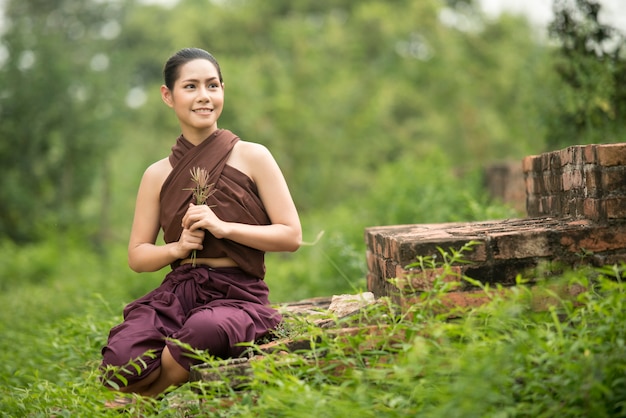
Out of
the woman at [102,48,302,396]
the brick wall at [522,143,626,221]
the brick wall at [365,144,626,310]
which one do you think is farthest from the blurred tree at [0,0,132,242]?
the brick wall at [365,144,626,310]

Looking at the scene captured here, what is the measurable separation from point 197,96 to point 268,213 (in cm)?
68

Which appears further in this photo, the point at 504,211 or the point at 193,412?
the point at 504,211

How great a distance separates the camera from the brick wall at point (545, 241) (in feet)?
11.1

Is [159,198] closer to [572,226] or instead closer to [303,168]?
[572,226]

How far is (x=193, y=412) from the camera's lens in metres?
3.16

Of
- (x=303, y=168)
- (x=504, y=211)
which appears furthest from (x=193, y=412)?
(x=303, y=168)

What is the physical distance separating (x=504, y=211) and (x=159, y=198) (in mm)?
3225

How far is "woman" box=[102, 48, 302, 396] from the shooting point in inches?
135

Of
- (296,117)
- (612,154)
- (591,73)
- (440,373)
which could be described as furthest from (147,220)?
(296,117)

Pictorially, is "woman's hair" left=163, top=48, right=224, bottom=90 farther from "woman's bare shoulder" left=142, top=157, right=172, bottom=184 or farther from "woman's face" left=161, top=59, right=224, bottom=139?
"woman's bare shoulder" left=142, top=157, right=172, bottom=184

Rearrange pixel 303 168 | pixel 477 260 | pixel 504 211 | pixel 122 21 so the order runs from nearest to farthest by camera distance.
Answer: pixel 477 260
pixel 504 211
pixel 303 168
pixel 122 21

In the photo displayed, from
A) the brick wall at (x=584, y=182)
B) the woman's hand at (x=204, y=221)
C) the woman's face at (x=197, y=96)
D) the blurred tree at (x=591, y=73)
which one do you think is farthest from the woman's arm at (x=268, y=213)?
the blurred tree at (x=591, y=73)

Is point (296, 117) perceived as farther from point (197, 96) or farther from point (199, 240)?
point (199, 240)

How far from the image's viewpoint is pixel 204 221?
11.6 ft
